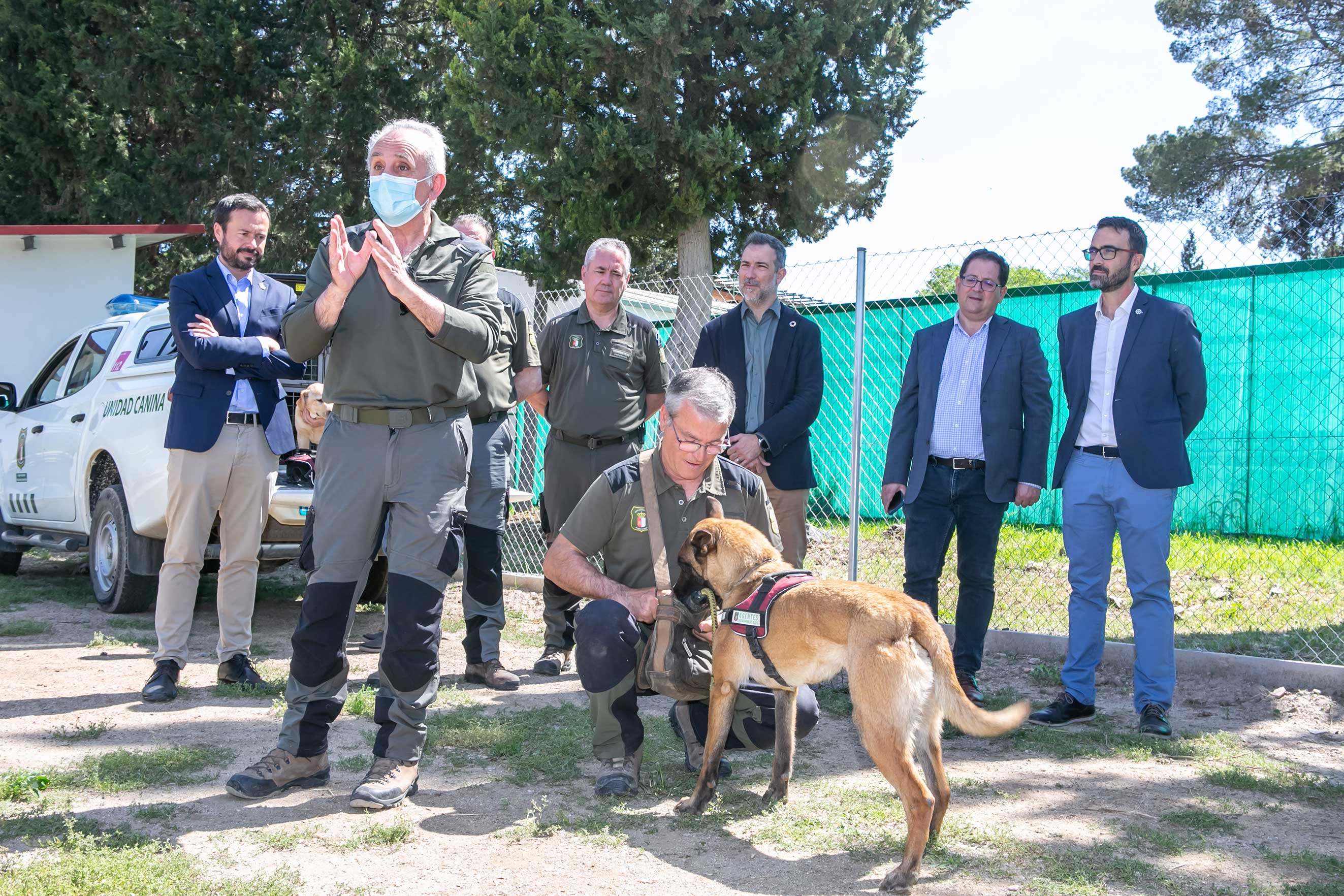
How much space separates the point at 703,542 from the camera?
320 cm

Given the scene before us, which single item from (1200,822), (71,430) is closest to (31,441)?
(71,430)

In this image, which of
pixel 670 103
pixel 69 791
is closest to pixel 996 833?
pixel 69 791

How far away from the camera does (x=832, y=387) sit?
9.48 metres

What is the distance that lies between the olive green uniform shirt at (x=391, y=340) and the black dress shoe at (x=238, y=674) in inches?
77.8

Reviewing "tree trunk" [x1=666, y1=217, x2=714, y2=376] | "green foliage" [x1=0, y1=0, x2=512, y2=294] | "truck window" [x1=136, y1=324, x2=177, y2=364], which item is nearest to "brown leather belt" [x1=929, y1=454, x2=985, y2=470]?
"tree trunk" [x1=666, y1=217, x2=714, y2=376]

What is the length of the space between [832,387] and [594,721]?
21.2ft

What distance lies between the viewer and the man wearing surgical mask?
318cm

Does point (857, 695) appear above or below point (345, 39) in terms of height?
below

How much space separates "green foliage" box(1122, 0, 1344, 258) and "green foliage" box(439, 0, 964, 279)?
22.4ft

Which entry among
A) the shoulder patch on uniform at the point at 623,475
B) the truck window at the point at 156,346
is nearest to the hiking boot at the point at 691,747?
the shoulder patch on uniform at the point at 623,475

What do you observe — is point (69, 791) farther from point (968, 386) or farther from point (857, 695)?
point (968, 386)

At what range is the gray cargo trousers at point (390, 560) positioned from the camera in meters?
3.19

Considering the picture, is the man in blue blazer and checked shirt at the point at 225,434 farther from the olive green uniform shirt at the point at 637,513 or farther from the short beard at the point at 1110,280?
the short beard at the point at 1110,280

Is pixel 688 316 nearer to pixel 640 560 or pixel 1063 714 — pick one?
pixel 1063 714
